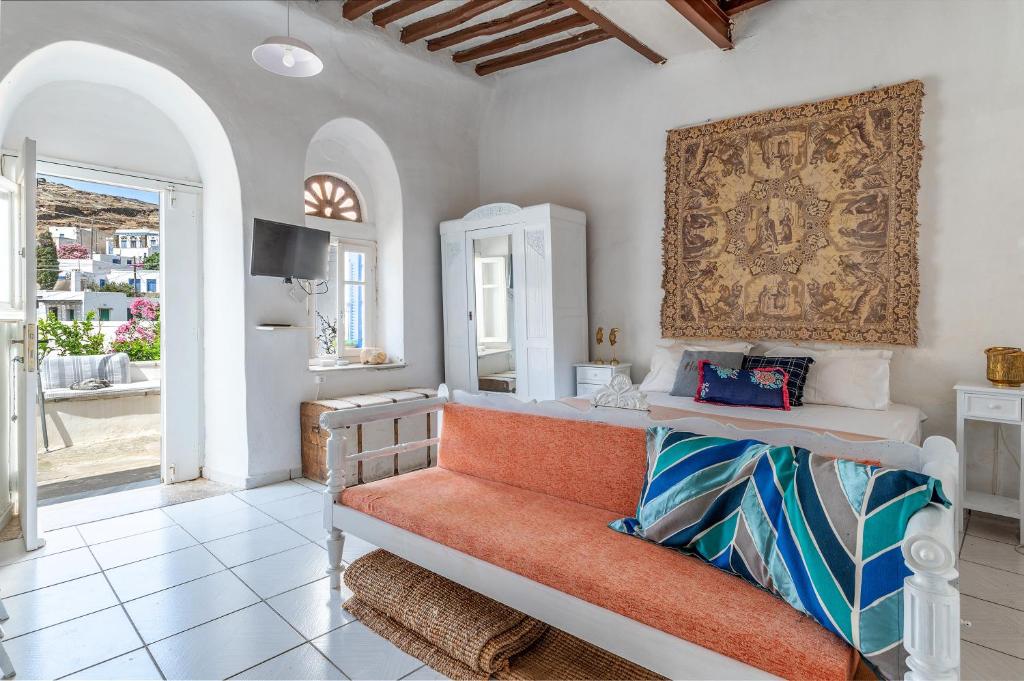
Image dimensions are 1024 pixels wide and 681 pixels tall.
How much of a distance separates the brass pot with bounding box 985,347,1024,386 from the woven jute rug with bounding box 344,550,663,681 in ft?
8.76

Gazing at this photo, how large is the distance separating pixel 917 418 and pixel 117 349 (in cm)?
581

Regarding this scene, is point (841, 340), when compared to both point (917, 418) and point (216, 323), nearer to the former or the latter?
point (917, 418)

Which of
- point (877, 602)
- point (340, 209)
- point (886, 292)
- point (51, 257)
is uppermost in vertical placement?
point (340, 209)

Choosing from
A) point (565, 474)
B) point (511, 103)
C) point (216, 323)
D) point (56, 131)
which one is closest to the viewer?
point (565, 474)

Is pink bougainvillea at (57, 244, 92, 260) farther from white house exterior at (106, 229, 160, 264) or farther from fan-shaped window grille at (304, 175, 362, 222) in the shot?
fan-shaped window grille at (304, 175, 362, 222)

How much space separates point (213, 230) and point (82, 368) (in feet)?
5.80

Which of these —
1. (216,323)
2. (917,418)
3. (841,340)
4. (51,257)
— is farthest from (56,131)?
(917,418)

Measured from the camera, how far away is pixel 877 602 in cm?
121

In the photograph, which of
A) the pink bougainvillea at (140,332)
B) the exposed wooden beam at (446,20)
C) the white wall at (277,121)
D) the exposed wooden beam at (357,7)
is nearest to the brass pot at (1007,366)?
the exposed wooden beam at (446,20)

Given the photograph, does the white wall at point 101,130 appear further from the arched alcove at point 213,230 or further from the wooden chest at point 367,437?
the wooden chest at point 367,437

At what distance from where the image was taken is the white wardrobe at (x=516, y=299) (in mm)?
4508

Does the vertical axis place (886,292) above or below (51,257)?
below

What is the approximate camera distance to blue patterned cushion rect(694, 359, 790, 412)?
338cm

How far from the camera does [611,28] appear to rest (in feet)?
12.9
